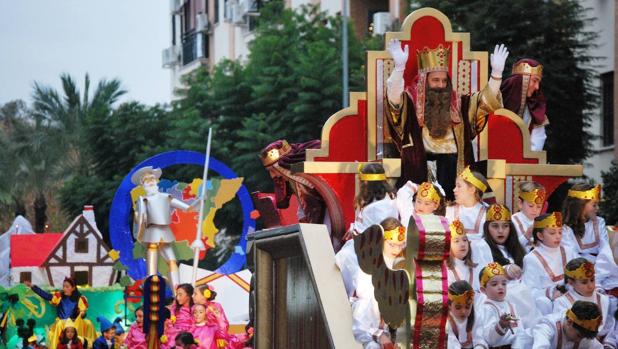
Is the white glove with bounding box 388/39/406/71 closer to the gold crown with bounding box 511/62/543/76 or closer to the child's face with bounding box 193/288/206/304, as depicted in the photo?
the gold crown with bounding box 511/62/543/76

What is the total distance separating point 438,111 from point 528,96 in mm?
1472

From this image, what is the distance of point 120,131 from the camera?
164 ft

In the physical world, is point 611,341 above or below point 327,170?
below

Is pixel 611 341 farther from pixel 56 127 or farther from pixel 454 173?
pixel 56 127

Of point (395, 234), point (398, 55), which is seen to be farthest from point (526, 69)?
point (395, 234)

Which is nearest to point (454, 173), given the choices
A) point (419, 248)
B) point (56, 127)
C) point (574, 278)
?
point (574, 278)

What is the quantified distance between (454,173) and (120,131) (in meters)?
35.7

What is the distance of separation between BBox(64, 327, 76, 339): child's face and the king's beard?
8.90m

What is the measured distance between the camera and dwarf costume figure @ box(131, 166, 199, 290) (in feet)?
81.2

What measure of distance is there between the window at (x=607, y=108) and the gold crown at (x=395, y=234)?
29620mm

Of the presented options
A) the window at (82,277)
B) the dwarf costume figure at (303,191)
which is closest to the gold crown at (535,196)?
the dwarf costume figure at (303,191)

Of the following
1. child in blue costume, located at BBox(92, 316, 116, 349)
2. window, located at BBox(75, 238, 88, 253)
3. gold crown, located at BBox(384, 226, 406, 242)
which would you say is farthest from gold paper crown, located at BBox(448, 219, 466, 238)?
window, located at BBox(75, 238, 88, 253)

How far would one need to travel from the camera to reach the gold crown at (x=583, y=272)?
11.5m

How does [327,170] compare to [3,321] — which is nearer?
[327,170]
